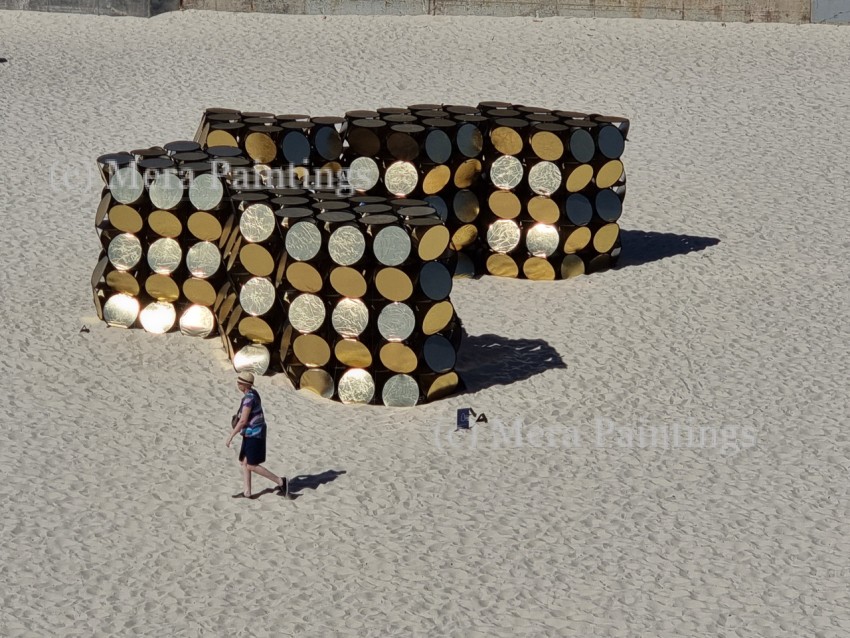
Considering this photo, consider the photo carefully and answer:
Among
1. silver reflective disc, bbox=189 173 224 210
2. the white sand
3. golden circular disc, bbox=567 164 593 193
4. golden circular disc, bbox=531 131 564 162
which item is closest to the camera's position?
the white sand

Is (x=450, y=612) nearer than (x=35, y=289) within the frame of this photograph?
Yes

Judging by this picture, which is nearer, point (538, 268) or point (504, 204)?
point (504, 204)

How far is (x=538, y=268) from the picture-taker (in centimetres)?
1798

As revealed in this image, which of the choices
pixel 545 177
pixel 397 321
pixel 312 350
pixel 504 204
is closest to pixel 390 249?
pixel 397 321

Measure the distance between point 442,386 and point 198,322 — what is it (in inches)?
127

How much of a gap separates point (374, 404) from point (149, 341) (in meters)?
3.03

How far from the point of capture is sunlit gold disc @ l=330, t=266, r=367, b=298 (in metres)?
14.1

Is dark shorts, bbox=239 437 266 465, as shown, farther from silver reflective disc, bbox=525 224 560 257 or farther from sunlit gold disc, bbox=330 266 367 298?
silver reflective disc, bbox=525 224 560 257

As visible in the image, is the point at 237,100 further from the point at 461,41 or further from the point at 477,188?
the point at 477,188

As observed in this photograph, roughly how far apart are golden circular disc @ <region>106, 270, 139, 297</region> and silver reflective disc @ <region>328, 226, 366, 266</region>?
3017 millimetres

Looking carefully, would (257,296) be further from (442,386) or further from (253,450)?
(253,450)

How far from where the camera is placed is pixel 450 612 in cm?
1070

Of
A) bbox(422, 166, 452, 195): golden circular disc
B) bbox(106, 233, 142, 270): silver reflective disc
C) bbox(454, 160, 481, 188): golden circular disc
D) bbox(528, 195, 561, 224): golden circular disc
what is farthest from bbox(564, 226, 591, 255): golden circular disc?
bbox(106, 233, 142, 270): silver reflective disc

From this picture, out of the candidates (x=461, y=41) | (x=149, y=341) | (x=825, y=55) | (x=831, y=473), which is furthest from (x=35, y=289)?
(x=825, y=55)
